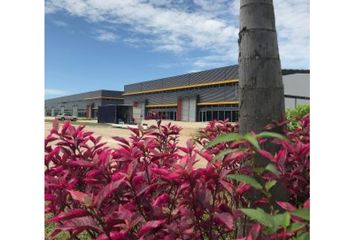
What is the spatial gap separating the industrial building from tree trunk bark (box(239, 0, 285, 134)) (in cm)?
2198

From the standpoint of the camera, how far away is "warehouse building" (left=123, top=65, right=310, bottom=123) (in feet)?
90.5

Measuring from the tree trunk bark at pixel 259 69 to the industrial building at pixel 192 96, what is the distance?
21983mm

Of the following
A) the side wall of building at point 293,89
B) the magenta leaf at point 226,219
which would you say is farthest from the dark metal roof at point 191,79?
the magenta leaf at point 226,219

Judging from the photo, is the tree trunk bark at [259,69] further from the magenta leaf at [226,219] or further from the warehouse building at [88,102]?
the warehouse building at [88,102]

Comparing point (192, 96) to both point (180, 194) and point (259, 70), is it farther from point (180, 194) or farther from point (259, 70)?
point (180, 194)

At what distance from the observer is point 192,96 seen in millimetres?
41094

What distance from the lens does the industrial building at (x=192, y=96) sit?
88.5 ft

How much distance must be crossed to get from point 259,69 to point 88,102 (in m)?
64.4

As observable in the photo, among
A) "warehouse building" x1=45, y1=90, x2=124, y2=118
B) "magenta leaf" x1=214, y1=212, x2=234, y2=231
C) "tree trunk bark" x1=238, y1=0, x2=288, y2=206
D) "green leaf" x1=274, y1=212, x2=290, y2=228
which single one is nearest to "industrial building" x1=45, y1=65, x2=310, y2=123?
"warehouse building" x1=45, y1=90, x2=124, y2=118

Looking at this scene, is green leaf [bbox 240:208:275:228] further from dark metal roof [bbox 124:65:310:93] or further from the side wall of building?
dark metal roof [bbox 124:65:310:93]

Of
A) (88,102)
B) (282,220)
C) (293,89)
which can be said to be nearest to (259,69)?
(282,220)

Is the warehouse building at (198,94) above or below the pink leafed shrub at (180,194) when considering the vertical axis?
above
